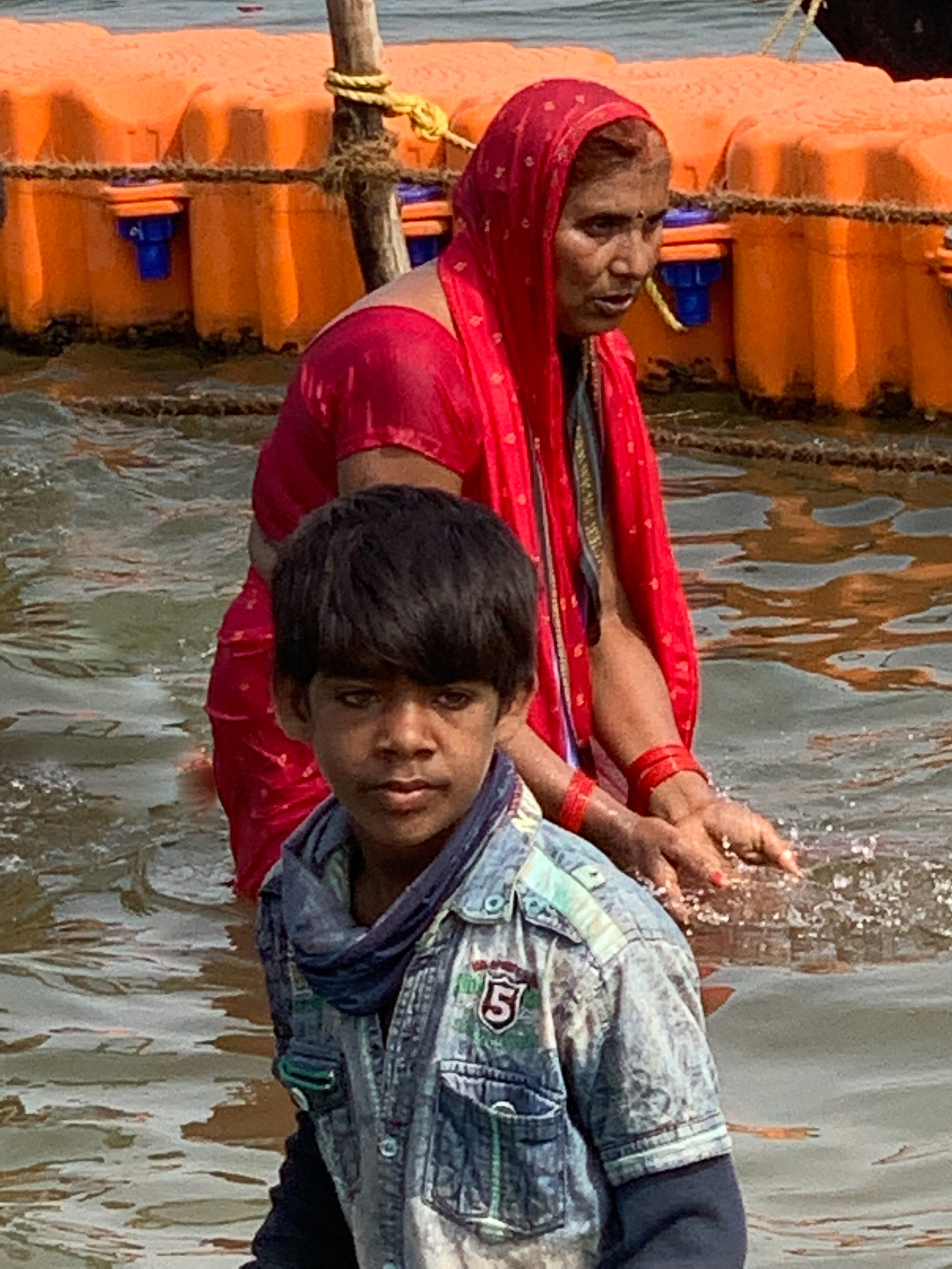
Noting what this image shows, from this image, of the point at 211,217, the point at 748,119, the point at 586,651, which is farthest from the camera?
the point at 211,217

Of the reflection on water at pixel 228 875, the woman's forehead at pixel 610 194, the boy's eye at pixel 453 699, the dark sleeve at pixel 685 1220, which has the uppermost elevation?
the woman's forehead at pixel 610 194

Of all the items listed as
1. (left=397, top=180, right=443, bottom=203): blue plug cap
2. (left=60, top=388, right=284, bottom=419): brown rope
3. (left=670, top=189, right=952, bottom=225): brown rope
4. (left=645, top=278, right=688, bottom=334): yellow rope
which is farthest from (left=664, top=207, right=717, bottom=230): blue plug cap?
(left=60, top=388, right=284, bottom=419): brown rope

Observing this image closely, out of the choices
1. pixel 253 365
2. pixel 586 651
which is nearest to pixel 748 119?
pixel 253 365

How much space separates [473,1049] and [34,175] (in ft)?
26.0

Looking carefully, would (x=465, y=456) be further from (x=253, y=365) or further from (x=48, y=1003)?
(x=253, y=365)

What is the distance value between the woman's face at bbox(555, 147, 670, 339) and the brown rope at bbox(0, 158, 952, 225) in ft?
10.7

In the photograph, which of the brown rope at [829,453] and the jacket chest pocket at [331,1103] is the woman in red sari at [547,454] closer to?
the jacket chest pocket at [331,1103]

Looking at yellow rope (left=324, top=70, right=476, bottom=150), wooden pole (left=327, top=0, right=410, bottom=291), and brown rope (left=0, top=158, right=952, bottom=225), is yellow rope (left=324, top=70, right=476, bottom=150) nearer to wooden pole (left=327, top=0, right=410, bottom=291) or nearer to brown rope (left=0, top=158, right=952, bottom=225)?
wooden pole (left=327, top=0, right=410, bottom=291)

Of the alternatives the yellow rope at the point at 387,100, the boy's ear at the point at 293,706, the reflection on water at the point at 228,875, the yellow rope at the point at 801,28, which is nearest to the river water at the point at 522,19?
the yellow rope at the point at 801,28

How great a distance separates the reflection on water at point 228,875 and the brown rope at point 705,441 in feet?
0.36

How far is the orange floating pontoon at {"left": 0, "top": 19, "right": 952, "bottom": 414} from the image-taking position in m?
8.77

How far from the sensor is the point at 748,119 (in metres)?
9.24

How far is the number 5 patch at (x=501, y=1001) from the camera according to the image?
2.31m

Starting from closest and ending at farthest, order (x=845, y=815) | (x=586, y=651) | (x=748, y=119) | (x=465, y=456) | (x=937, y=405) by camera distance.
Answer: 1. (x=465, y=456)
2. (x=586, y=651)
3. (x=845, y=815)
4. (x=937, y=405)
5. (x=748, y=119)
